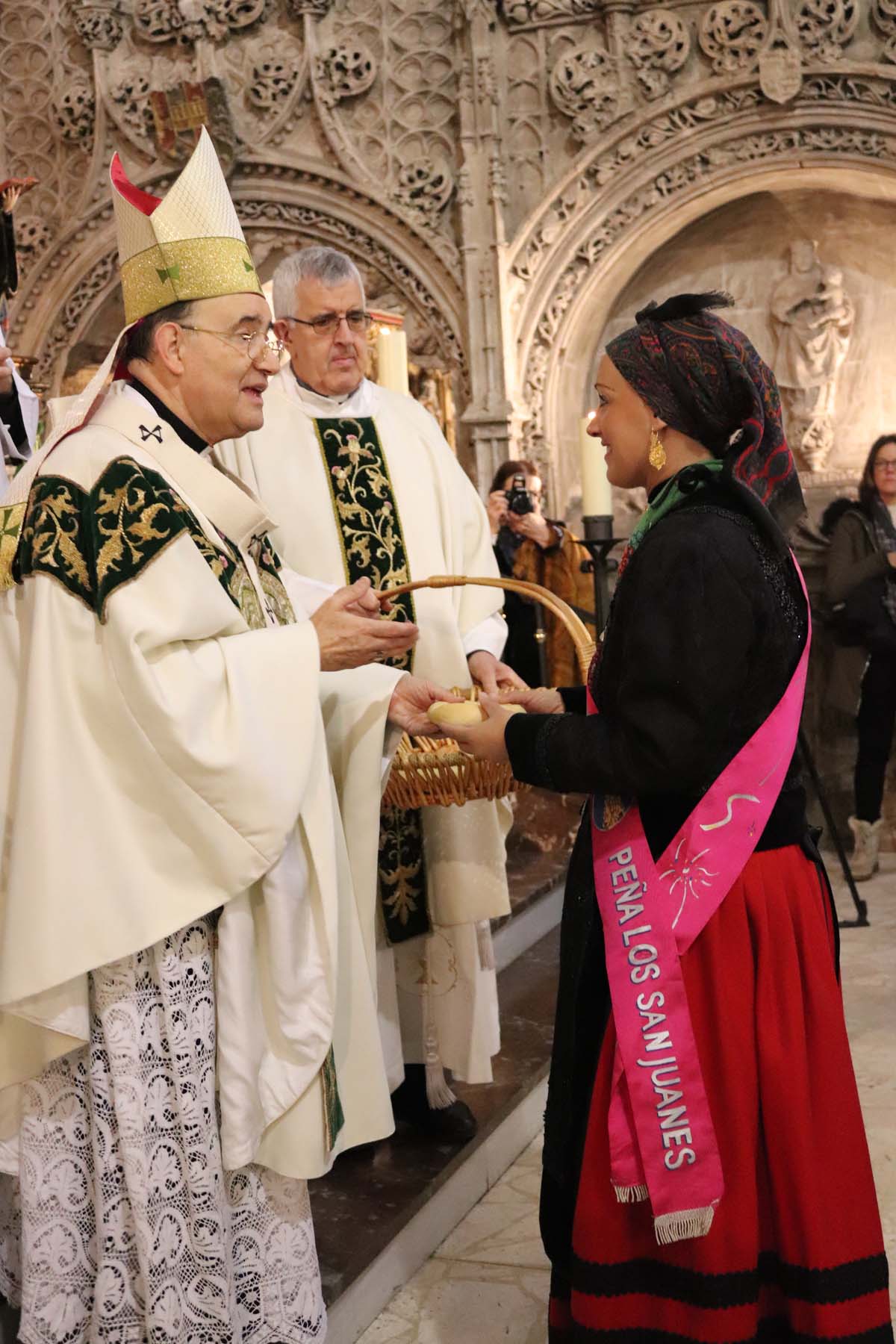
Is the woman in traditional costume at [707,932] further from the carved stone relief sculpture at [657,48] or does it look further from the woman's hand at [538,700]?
the carved stone relief sculpture at [657,48]

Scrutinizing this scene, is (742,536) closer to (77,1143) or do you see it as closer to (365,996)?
(365,996)

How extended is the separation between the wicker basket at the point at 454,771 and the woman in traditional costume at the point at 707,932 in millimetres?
389

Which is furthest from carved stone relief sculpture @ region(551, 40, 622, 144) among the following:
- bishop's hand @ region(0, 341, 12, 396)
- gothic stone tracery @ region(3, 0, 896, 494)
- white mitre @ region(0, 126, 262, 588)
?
white mitre @ region(0, 126, 262, 588)

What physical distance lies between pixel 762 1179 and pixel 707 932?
1.12 feet

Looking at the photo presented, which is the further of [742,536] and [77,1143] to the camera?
[77,1143]

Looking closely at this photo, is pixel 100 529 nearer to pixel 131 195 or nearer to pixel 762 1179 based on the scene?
pixel 131 195

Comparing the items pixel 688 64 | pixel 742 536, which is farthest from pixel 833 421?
pixel 742 536

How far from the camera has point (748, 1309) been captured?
69.2 inches

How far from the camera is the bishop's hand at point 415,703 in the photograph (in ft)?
7.42

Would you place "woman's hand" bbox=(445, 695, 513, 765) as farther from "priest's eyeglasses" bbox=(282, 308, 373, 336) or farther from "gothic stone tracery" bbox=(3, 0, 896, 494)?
"gothic stone tracery" bbox=(3, 0, 896, 494)

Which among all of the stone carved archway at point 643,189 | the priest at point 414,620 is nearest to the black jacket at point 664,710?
the priest at point 414,620

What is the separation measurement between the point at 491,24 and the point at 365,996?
590cm

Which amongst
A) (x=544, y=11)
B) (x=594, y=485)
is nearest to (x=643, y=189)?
(x=544, y=11)

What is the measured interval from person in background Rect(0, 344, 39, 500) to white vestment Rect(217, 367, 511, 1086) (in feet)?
1.34
